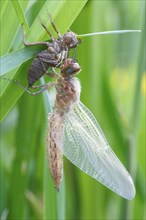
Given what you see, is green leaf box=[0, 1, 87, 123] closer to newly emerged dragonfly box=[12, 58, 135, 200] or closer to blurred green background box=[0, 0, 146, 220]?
blurred green background box=[0, 0, 146, 220]

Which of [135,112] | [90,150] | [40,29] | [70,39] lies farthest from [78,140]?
[40,29]

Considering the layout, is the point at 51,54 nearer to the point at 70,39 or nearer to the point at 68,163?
the point at 70,39

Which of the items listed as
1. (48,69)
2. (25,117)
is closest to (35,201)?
(25,117)

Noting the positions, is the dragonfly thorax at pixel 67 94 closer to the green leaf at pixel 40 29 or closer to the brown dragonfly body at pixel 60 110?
the brown dragonfly body at pixel 60 110


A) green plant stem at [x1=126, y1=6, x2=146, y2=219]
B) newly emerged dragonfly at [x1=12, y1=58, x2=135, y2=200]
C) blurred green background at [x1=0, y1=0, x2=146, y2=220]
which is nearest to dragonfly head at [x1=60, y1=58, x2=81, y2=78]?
newly emerged dragonfly at [x1=12, y1=58, x2=135, y2=200]

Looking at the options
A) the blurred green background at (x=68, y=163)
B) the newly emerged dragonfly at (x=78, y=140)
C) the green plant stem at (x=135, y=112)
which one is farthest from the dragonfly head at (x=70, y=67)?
the green plant stem at (x=135, y=112)

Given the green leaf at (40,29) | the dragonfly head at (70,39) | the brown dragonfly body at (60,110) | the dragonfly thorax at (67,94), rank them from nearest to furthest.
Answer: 1. the green leaf at (40,29)
2. the dragonfly head at (70,39)
3. the brown dragonfly body at (60,110)
4. the dragonfly thorax at (67,94)
